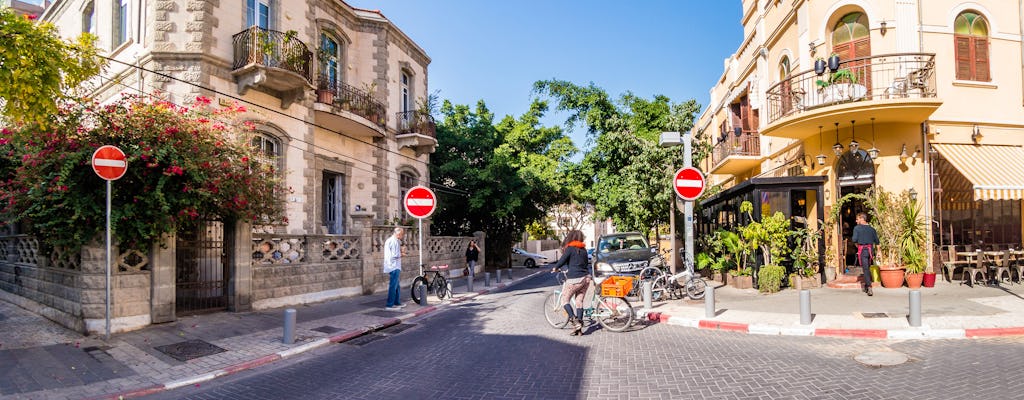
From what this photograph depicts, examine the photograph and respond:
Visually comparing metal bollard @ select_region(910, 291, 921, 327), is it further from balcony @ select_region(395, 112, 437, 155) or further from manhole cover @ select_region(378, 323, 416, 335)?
balcony @ select_region(395, 112, 437, 155)

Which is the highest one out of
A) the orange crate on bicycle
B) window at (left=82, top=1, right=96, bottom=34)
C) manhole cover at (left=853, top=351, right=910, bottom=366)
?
window at (left=82, top=1, right=96, bottom=34)

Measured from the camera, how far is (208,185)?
28.5 ft

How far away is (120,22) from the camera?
14070mm

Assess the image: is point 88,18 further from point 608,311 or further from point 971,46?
point 971,46

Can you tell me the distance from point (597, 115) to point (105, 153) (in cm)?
1548

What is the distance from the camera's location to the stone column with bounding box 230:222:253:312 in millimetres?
10016

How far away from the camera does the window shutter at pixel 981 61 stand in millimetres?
12781

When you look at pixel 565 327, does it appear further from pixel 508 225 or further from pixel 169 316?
pixel 508 225

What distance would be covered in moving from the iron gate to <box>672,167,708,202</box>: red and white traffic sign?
9321 millimetres

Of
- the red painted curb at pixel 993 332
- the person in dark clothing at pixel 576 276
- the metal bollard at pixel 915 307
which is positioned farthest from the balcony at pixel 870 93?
the person in dark clothing at pixel 576 276

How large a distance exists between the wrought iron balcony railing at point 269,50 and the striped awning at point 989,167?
636 inches

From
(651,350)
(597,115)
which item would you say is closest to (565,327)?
(651,350)

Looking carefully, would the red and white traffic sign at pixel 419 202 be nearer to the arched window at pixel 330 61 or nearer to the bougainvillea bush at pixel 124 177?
the bougainvillea bush at pixel 124 177

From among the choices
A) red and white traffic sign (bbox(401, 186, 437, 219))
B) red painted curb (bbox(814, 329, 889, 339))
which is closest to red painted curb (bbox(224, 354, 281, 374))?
red and white traffic sign (bbox(401, 186, 437, 219))
